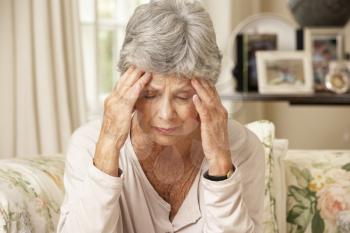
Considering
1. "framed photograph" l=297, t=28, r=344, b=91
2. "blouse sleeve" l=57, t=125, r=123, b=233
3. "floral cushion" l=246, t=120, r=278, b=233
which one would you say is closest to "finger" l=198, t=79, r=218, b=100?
"blouse sleeve" l=57, t=125, r=123, b=233

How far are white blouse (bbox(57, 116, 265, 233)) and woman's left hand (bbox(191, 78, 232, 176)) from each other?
34mm

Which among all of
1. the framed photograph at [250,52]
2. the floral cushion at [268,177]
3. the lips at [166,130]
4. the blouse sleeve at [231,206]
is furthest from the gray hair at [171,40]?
the framed photograph at [250,52]

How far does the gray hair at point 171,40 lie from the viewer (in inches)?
56.4

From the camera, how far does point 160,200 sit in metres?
1.66

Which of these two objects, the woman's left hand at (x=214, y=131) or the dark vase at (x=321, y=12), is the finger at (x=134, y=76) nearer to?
the woman's left hand at (x=214, y=131)

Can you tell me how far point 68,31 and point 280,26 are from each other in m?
1.37

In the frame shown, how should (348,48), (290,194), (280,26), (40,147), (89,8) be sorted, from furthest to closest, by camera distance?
(348,48)
(280,26)
(89,8)
(40,147)
(290,194)

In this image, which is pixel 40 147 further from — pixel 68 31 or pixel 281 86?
pixel 281 86

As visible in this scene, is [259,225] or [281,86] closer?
[259,225]

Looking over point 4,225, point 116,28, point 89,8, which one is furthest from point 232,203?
point 116,28

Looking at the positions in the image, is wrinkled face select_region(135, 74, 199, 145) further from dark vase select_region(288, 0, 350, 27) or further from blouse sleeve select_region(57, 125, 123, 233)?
dark vase select_region(288, 0, 350, 27)

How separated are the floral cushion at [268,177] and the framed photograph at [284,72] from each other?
4.96 feet

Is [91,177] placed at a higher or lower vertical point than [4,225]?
higher

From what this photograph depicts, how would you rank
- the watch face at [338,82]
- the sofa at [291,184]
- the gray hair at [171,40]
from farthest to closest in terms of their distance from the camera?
the watch face at [338,82] < the sofa at [291,184] < the gray hair at [171,40]
